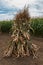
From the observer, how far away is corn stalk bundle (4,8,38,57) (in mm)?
5527

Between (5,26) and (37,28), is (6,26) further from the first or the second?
(37,28)

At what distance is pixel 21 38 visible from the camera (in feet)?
18.2

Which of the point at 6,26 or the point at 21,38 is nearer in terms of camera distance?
the point at 21,38

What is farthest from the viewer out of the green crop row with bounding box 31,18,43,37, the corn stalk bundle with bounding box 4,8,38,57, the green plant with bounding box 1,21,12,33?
the green plant with bounding box 1,21,12,33

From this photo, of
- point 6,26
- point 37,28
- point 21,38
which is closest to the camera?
point 21,38

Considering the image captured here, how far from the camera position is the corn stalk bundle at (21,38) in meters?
5.53

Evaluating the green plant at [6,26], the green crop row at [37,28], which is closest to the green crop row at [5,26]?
the green plant at [6,26]

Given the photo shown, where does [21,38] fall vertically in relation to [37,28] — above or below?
above

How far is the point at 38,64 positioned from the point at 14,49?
27.2 inches

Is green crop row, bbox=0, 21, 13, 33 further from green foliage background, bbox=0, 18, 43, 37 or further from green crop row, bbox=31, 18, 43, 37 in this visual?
green crop row, bbox=31, 18, 43, 37

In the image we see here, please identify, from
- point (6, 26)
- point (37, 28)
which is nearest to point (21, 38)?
point (37, 28)

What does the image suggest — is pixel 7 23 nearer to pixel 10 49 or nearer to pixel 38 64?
pixel 10 49

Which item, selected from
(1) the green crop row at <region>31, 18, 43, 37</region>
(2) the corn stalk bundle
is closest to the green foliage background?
(1) the green crop row at <region>31, 18, 43, 37</region>

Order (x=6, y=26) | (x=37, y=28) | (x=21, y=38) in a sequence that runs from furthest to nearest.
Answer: (x=6, y=26), (x=37, y=28), (x=21, y=38)
